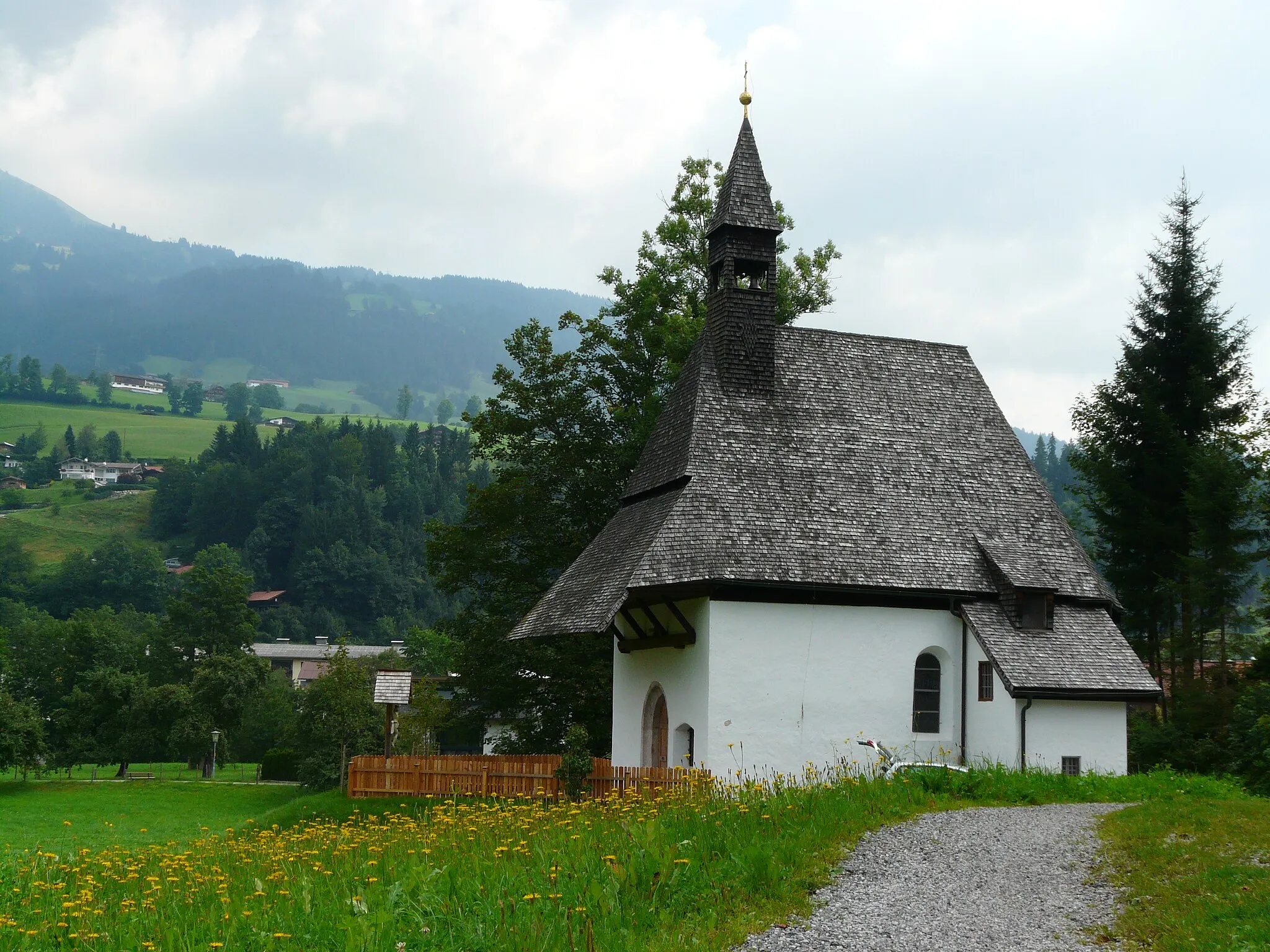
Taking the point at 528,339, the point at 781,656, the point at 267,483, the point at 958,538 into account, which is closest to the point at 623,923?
the point at 781,656

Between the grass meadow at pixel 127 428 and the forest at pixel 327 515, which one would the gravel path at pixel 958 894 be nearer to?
the forest at pixel 327 515

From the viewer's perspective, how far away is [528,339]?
34969 mm

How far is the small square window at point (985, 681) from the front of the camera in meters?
21.2

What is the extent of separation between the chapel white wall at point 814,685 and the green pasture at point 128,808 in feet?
31.3

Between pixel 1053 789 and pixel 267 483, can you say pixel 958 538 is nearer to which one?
pixel 1053 789

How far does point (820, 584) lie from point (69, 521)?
5353 inches

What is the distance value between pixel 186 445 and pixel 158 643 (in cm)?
10562

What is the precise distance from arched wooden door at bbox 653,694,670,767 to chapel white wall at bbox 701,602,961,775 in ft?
7.08

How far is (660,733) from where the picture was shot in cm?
2284

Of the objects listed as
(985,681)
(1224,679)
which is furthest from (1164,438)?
(985,681)

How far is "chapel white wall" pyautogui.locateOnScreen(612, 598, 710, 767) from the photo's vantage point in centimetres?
2056

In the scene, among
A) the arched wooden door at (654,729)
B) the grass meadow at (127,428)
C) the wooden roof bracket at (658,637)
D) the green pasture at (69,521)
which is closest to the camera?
the wooden roof bracket at (658,637)

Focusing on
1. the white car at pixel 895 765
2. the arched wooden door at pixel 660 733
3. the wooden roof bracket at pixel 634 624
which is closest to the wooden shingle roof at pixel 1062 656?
the white car at pixel 895 765

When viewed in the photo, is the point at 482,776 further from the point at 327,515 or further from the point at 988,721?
the point at 327,515
